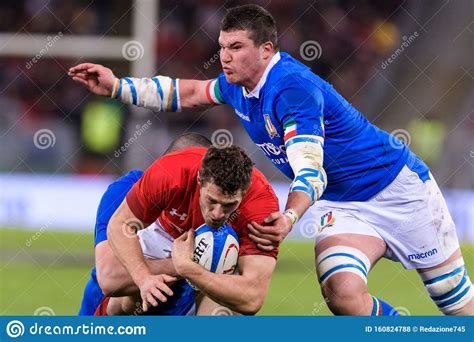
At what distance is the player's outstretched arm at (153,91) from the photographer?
22.2 feet

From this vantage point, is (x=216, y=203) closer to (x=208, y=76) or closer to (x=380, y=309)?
(x=380, y=309)

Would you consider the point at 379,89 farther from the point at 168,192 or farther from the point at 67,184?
the point at 168,192

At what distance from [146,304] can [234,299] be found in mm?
489

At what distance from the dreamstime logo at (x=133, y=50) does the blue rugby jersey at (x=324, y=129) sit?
8.75 m

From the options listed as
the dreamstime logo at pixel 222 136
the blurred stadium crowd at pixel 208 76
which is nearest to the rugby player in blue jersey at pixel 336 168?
the dreamstime logo at pixel 222 136

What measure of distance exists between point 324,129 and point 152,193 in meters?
1.23

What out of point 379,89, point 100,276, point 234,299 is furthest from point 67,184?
point 234,299

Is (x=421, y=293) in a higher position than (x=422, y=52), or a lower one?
lower

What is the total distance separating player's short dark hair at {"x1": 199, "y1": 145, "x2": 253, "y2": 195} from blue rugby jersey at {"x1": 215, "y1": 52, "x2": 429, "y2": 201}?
0.55 metres
